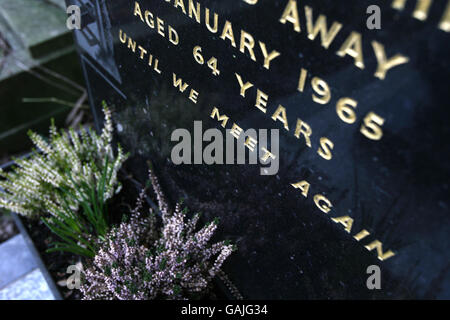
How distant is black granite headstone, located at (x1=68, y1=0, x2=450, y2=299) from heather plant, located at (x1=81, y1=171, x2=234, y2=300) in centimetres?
16

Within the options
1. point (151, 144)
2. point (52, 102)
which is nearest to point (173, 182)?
point (151, 144)

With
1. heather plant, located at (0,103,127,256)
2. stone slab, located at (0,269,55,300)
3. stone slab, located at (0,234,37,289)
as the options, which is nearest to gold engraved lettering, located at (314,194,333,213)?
heather plant, located at (0,103,127,256)

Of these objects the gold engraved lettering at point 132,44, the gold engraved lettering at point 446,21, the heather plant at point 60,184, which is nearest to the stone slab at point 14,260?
the heather plant at point 60,184

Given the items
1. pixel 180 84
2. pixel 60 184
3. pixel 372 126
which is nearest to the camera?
pixel 372 126

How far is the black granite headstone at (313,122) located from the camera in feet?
3.37

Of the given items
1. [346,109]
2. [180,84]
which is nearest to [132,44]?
[180,84]

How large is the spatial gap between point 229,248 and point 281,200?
0.38m

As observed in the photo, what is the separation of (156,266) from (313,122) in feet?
3.38

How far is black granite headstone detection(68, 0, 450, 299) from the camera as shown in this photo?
103 cm

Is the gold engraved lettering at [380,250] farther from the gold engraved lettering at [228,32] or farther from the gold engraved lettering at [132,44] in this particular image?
the gold engraved lettering at [132,44]

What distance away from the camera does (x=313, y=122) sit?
51.3 inches

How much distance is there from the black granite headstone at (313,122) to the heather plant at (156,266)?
0.53 ft

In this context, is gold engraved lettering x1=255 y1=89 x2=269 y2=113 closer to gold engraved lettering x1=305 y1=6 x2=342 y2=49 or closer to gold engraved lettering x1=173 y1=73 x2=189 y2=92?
gold engraved lettering x1=305 y1=6 x2=342 y2=49

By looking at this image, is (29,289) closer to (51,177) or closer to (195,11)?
(51,177)
